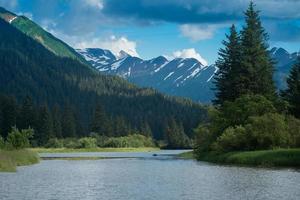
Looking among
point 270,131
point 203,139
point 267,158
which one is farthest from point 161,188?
point 203,139

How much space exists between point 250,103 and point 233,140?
30.9ft

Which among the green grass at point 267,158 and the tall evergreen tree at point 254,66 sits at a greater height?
the tall evergreen tree at point 254,66

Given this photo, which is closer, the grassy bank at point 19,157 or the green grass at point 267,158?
the green grass at point 267,158

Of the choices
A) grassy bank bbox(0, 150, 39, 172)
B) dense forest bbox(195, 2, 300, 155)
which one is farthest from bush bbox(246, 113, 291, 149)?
grassy bank bbox(0, 150, 39, 172)

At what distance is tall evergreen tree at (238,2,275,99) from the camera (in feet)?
381

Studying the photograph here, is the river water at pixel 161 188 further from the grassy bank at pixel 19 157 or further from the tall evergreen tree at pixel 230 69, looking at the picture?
the tall evergreen tree at pixel 230 69

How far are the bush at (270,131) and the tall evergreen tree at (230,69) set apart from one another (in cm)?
2579

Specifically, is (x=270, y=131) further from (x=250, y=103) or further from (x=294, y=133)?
(x=250, y=103)

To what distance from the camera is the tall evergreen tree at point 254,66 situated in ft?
381

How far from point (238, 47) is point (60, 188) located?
77543mm

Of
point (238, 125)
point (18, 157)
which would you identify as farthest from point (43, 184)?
point (238, 125)

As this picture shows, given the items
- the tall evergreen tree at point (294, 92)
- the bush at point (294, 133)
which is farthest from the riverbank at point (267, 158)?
the tall evergreen tree at point (294, 92)

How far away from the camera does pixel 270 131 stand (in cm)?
8912

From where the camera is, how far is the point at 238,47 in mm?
118438
